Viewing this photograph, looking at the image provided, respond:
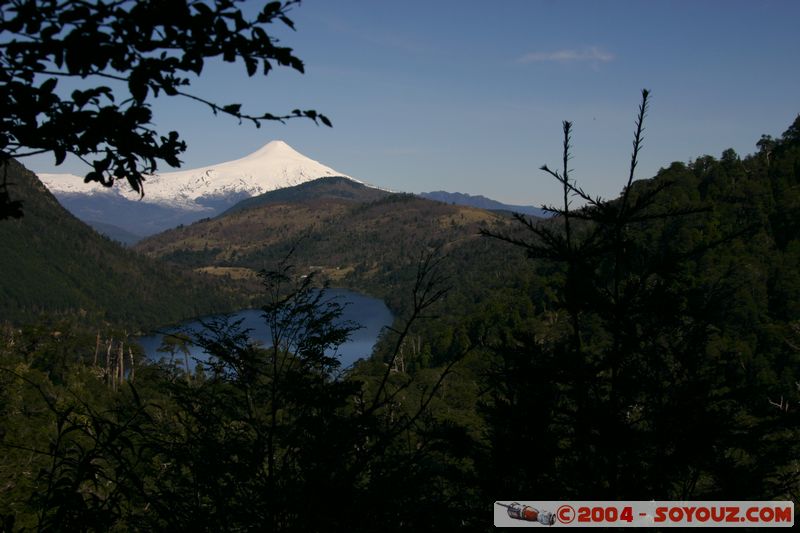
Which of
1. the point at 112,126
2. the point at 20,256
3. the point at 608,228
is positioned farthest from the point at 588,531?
the point at 20,256

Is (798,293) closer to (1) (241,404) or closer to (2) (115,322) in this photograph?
(1) (241,404)

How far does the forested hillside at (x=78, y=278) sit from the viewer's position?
15212 centimetres

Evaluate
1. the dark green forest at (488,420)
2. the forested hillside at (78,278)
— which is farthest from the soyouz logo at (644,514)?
the forested hillside at (78,278)

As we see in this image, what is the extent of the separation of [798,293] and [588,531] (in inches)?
3044

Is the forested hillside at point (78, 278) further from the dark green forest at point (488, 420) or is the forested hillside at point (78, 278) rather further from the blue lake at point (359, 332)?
the dark green forest at point (488, 420)

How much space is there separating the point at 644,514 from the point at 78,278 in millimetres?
187361

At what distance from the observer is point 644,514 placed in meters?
4.21

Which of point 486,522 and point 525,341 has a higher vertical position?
point 525,341

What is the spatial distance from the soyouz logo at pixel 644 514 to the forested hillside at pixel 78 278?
15405cm

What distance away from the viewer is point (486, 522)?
4.21 m

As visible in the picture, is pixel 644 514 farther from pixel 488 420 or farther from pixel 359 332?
pixel 359 332

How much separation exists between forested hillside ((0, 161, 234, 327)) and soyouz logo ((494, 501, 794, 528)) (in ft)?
505

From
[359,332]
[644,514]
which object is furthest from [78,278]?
[644,514]

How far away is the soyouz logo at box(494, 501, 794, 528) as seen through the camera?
4218mm
